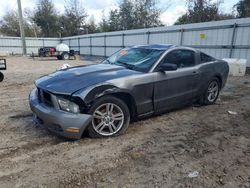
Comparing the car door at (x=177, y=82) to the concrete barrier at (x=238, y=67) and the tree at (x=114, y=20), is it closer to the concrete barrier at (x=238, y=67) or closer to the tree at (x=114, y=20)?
the concrete barrier at (x=238, y=67)

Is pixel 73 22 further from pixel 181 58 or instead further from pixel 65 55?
pixel 181 58

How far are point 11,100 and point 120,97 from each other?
376 centimetres

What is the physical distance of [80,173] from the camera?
2701mm

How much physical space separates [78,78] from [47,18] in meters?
43.3

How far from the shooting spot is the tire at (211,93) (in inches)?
216

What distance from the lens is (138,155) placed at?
10.3ft

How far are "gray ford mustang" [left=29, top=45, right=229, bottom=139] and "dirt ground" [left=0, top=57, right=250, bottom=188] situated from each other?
0.29 metres

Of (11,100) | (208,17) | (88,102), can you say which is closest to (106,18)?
(208,17)

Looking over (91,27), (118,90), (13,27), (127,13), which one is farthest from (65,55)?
(13,27)

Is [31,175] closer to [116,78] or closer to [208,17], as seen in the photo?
[116,78]

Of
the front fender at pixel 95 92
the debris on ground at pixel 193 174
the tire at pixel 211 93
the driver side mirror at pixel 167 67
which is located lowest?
the debris on ground at pixel 193 174

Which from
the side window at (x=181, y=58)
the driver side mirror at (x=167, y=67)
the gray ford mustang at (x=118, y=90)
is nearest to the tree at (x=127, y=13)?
the side window at (x=181, y=58)

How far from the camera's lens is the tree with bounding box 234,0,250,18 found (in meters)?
25.0

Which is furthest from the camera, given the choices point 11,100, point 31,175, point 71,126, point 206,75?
point 11,100
